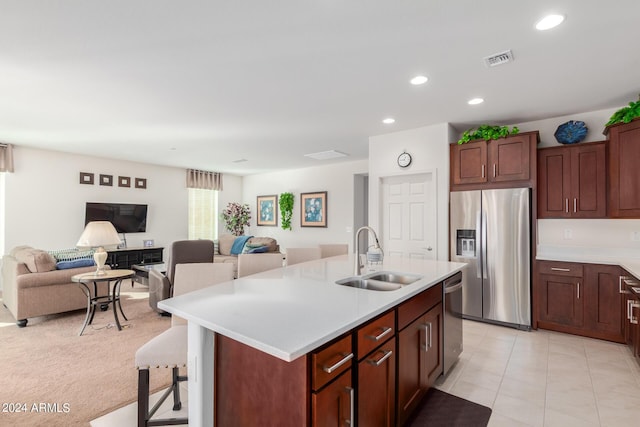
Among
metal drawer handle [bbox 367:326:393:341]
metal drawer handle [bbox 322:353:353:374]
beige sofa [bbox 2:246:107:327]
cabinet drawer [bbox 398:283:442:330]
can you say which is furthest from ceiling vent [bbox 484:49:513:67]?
beige sofa [bbox 2:246:107:327]

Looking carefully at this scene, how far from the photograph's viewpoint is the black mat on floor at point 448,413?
1963 mm

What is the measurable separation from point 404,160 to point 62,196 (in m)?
6.28

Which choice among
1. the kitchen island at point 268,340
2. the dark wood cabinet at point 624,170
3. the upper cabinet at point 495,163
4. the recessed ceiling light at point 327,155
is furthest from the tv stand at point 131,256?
the dark wood cabinet at point 624,170

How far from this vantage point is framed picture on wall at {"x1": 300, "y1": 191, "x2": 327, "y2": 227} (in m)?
7.05

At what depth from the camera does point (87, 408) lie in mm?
2107

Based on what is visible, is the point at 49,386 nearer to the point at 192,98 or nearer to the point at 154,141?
the point at 192,98

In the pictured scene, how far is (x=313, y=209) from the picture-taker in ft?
23.8

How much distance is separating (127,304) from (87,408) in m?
2.79

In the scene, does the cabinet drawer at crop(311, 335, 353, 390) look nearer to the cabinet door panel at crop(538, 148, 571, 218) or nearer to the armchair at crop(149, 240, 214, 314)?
the armchair at crop(149, 240, 214, 314)

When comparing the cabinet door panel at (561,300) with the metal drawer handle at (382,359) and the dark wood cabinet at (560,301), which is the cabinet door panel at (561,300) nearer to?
the dark wood cabinet at (560,301)

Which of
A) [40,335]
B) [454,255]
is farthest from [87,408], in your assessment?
[454,255]

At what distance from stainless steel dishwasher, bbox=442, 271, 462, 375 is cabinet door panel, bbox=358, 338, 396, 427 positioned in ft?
3.02

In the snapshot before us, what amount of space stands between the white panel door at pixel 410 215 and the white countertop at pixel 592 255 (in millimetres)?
1281

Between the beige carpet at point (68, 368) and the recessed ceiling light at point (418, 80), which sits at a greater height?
the recessed ceiling light at point (418, 80)
